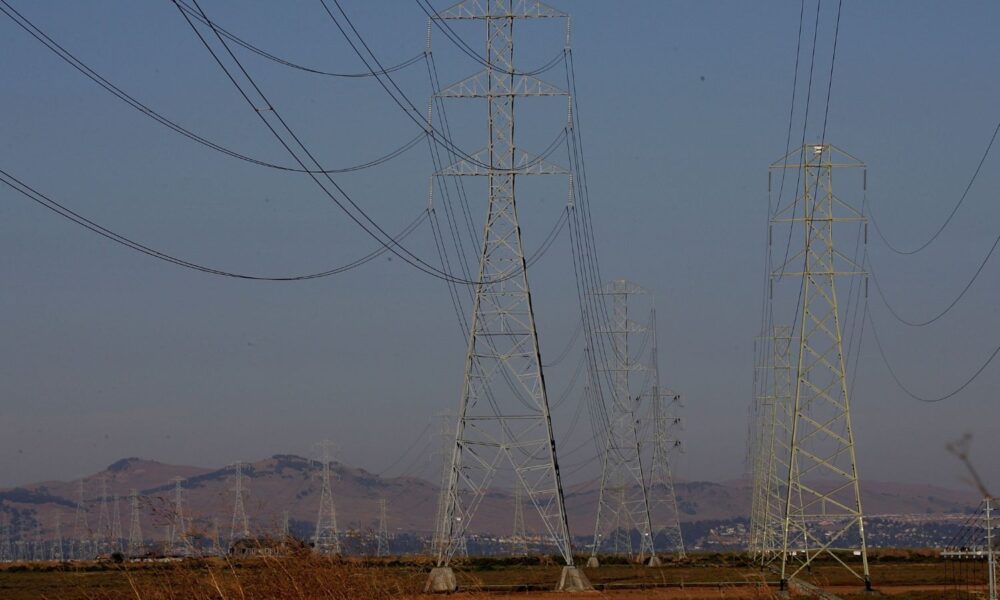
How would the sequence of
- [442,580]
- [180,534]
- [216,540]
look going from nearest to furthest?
1. [216,540]
2. [180,534]
3. [442,580]

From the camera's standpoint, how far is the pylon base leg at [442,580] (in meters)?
48.5

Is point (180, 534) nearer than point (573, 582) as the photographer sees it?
Yes

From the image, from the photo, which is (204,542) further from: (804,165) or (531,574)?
(531,574)

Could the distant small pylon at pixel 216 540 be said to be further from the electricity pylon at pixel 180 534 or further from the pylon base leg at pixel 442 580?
the pylon base leg at pixel 442 580

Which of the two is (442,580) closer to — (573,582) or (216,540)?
(573,582)

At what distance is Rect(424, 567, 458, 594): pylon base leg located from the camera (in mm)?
48469

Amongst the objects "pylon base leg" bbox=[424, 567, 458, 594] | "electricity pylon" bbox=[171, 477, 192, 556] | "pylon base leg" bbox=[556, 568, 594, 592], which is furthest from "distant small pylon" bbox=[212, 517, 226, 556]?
"pylon base leg" bbox=[556, 568, 594, 592]

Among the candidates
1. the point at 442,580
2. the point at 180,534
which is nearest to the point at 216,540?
the point at 180,534

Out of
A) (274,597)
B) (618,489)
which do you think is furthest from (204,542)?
(618,489)

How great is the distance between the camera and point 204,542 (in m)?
23.3

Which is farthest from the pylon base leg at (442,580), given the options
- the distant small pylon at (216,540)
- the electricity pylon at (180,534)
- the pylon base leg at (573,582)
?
the distant small pylon at (216,540)

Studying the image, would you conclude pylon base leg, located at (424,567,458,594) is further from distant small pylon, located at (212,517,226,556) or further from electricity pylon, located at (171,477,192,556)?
distant small pylon, located at (212,517,226,556)

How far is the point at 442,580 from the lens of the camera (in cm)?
4925

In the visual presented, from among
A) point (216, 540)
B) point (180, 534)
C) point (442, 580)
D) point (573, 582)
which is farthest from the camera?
point (573, 582)
